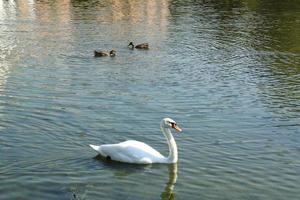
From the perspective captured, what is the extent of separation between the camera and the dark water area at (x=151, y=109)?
51.0 feet

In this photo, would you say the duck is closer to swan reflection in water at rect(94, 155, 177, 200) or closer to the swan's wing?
swan reflection in water at rect(94, 155, 177, 200)

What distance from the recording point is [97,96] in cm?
2533

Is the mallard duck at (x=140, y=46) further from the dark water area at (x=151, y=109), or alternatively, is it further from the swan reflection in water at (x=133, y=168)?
the swan reflection in water at (x=133, y=168)

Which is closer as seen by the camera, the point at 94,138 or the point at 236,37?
the point at 94,138

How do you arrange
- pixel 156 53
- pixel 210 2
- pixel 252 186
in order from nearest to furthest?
pixel 252 186 < pixel 156 53 < pixel 210 2

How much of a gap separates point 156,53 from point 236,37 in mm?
10120

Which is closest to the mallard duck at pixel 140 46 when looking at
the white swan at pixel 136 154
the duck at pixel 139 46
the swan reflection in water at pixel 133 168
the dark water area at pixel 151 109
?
the duck at pixel 139 46

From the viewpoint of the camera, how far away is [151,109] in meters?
23.3

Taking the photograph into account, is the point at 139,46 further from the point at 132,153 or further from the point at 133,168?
the point at 133,168

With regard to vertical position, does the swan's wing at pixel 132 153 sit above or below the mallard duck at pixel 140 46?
above

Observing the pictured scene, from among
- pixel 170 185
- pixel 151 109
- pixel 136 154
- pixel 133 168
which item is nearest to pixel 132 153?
pixel 136 154

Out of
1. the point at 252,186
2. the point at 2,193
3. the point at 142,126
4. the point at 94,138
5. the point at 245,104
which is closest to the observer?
the point at 2,193

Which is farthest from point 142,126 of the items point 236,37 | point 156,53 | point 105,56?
point 236,37

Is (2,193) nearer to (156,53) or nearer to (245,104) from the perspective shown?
(245,104)
